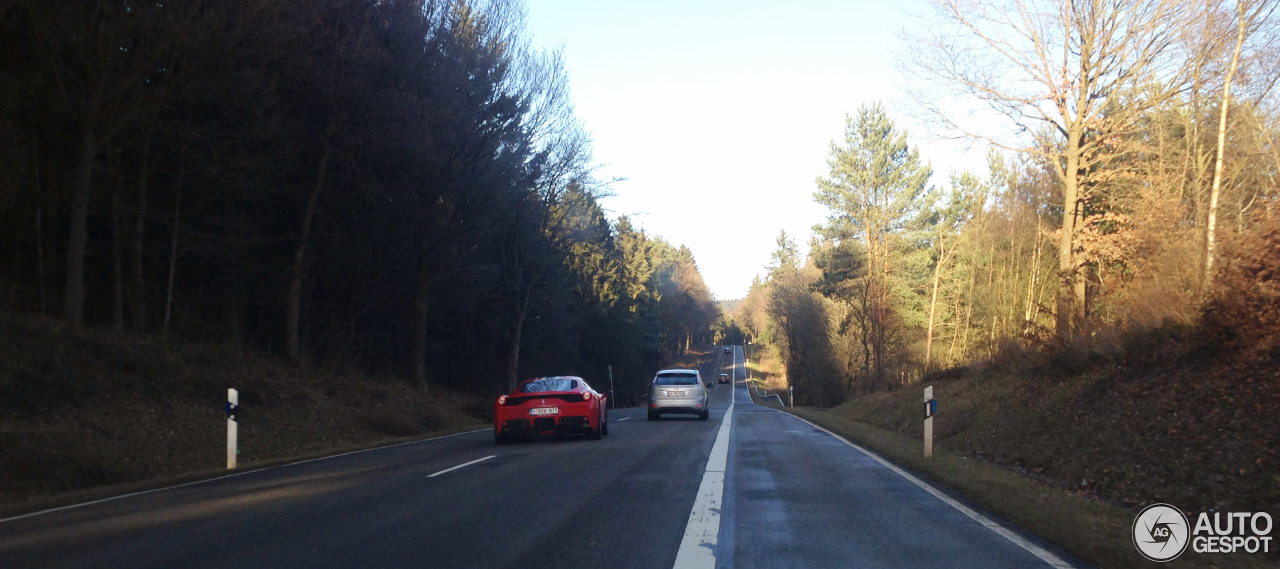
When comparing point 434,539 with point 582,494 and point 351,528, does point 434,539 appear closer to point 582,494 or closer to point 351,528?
point 351,528

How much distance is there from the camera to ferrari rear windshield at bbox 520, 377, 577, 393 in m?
18.0

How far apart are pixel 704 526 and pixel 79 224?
16692 millimetres

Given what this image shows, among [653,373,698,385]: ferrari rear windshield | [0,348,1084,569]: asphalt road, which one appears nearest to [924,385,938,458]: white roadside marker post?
[0,348,1084,569]: asphalt road

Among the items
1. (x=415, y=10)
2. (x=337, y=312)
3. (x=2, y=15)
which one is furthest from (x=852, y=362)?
(x=2, y=15)

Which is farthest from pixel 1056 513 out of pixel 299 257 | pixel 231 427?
pixel 299 257

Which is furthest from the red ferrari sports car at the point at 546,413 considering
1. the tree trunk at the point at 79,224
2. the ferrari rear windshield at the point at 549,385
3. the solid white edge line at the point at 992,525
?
the tree trunk at the point at 79,224

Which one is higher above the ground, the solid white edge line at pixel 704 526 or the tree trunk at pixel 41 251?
the tree trunk at pixel 41 251

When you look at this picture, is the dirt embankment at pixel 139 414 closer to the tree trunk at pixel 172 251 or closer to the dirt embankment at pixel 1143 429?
the tree trunk at pixel 172 251

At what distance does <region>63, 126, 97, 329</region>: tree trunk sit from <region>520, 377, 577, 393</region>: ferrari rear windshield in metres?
9.61

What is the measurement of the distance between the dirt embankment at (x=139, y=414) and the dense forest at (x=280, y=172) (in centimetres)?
169

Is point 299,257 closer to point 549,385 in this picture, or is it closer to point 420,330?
point 420,330

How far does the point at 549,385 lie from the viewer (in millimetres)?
18391

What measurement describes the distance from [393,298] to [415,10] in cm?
1308

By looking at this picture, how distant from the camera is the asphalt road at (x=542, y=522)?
6.32 m
